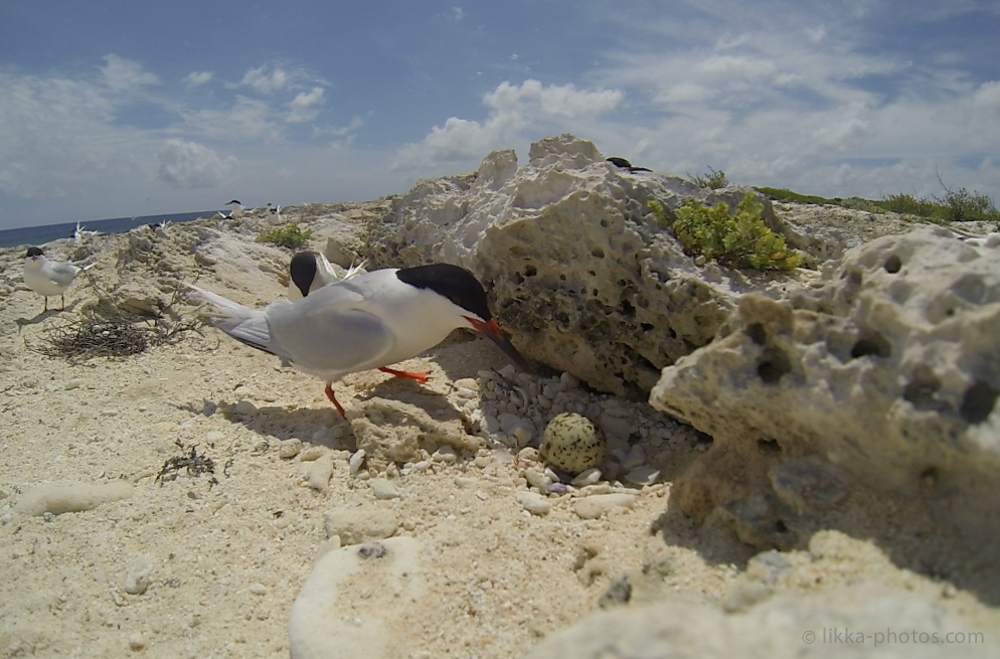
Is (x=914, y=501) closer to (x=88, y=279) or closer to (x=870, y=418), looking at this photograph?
(x=870, y=418)

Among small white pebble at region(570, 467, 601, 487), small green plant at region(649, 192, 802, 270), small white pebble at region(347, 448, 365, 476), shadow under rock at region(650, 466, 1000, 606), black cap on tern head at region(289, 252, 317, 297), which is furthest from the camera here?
black cap on tern head at region(289, 252, 317, 297)

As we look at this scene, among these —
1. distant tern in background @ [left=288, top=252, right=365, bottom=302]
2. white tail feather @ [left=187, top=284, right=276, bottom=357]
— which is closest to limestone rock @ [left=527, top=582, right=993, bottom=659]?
white tail feather @ [left=187, top=284, right=276, bottom=357]

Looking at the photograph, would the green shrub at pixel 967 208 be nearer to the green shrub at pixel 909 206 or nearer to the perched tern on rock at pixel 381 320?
the green shrub at pixel 909 206

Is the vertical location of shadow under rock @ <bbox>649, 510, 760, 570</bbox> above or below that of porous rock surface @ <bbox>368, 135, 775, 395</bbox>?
below

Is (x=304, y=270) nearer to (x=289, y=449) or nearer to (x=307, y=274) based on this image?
(x=307, y=274)

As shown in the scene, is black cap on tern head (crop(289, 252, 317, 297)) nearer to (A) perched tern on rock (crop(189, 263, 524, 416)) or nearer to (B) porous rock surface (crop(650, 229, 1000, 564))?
(A) perched tern on rock (crop(189, 263, 524, 416))

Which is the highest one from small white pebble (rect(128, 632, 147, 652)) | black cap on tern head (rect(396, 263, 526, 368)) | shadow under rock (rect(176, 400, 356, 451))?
black cap on tern head (rect(396, 263, 526, 368))

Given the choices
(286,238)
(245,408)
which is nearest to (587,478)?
(245,408)

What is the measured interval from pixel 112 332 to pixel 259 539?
408cm

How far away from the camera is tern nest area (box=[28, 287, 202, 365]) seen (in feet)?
18.7

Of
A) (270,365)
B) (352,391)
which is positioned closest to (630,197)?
(352,391)

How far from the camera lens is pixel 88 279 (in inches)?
343

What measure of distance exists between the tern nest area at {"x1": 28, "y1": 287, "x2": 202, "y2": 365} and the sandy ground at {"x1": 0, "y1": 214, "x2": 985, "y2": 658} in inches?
35.0

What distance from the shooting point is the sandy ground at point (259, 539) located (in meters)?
2.32
